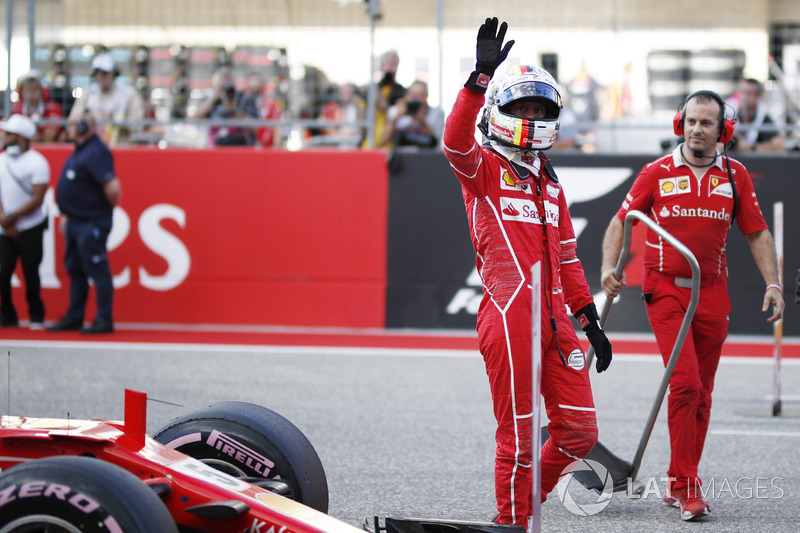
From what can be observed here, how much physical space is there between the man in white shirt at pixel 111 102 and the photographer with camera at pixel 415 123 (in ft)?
9.38

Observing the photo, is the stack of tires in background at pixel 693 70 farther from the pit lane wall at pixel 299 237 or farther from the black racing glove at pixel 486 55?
the black racing glove at pixel 486 55

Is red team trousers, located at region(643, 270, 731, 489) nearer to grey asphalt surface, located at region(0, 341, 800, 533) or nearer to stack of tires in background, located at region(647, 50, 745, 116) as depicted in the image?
grey asphalt surface, located at region(0, 341, 800, 533)

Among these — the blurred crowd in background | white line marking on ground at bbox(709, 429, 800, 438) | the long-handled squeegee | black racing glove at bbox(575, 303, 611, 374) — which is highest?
the blurred crowd in background

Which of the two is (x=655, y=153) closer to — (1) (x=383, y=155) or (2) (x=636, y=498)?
(1) (x=383, y=155)

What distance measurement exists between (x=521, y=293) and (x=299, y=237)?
23.5 ft

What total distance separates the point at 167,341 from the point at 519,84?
6.77 metres

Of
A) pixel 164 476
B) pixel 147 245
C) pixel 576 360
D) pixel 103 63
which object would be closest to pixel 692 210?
pixel 576 360

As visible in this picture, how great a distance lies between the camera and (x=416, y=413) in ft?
23.4

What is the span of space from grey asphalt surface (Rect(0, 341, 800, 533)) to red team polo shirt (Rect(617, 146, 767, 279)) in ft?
3.87

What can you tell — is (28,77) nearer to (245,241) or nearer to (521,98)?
(245,241)

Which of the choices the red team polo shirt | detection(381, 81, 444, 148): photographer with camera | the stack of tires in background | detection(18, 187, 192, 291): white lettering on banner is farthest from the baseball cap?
the red team polo shirt

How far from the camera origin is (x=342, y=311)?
10945mm

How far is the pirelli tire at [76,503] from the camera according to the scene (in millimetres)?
2965

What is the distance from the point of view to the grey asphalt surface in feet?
16.4
